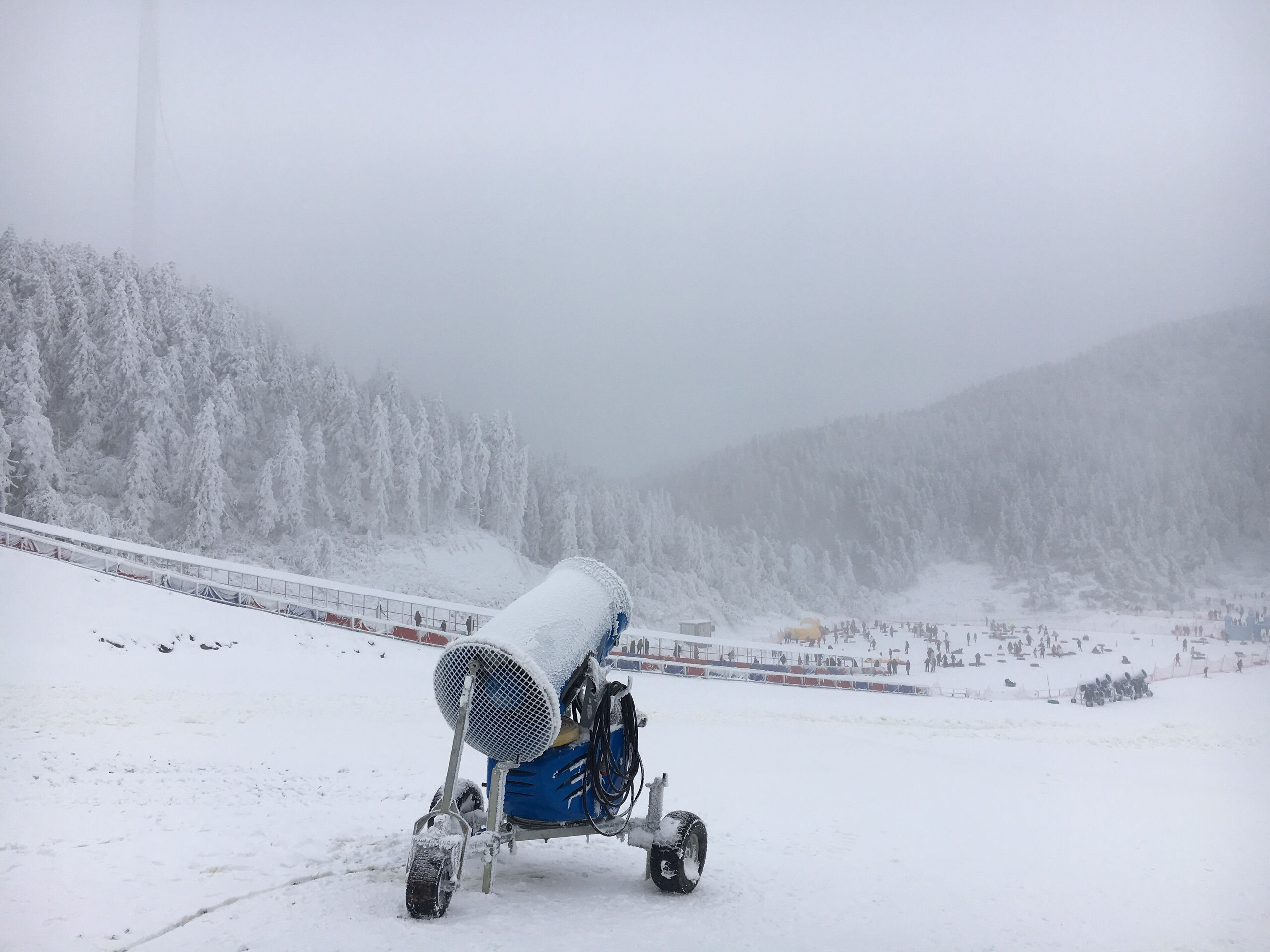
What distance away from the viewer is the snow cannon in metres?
5.22

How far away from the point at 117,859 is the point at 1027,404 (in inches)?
6575

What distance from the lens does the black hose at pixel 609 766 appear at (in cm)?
616

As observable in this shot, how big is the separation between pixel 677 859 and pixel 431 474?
5967 cm

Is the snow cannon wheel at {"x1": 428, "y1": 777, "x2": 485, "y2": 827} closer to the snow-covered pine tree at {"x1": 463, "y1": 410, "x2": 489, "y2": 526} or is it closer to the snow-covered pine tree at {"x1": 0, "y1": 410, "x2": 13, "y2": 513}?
the snow-covered pine tree at {"x1": 0, "y1": 410, "x2": 13, "y2": 513}

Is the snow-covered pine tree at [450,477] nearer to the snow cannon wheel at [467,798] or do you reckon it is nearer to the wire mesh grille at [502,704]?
the snow cannon wheel at [467,798]

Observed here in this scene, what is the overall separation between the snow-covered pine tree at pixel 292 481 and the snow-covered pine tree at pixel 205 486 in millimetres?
4795

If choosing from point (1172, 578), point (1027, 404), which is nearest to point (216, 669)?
point (1172, 578)

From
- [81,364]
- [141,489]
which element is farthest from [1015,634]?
[81,364]

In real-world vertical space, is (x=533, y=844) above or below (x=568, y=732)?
below

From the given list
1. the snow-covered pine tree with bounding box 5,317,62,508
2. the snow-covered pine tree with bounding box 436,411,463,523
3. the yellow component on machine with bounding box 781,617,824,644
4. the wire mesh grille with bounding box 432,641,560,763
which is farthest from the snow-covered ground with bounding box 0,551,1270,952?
the yellow component on machine with bounding box 781,617,824,644

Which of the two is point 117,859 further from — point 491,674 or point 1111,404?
point 1111,404

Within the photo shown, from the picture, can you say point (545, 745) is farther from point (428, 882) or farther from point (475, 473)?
point (475, 473)

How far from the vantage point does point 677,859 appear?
6129 millimetres

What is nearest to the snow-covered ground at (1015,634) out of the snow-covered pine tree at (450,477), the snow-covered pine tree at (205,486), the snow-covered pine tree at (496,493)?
the snow-covered pine tree at (496,493)
